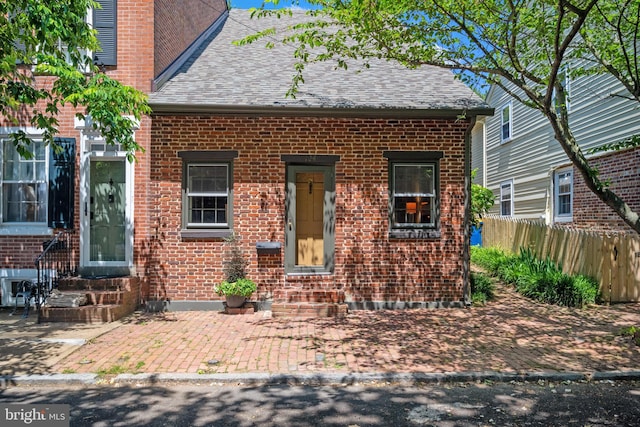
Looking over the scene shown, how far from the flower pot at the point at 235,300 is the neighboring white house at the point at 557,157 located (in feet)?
28.4

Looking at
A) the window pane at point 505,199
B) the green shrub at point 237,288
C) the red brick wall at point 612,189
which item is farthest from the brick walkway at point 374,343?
the window pane at point 505,199

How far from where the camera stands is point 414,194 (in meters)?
9.12

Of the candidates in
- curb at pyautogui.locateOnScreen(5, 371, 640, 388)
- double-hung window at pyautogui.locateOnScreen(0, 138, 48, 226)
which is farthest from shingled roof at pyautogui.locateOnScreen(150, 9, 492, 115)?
curb at pyautogui.locateOnScreen(5, 371, 640, 388)

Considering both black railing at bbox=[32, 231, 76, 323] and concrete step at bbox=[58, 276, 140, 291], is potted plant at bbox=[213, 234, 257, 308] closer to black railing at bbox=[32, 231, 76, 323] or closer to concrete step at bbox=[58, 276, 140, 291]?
concrete step at bbox=[58, 276, 140, 291]

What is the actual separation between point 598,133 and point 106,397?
13.4m

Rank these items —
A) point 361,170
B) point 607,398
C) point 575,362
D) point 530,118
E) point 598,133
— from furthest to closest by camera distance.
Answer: point 530,118 < point 598,133 < point 361,170 < point 575,362 < point 607,398

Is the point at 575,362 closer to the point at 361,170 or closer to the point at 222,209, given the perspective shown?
the point at 361,170

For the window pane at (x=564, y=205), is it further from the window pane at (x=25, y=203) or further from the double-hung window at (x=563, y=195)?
the window pane at (x=25, y=203)

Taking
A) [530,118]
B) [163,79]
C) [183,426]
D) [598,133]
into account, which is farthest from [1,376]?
[530,118]

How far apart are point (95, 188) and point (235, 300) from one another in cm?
377

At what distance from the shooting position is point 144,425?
4.07 metres

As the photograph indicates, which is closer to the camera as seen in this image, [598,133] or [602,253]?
[602,253]

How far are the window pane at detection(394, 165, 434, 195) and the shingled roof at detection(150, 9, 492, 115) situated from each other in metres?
1.16

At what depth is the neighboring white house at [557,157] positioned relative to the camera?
11.2 metres
